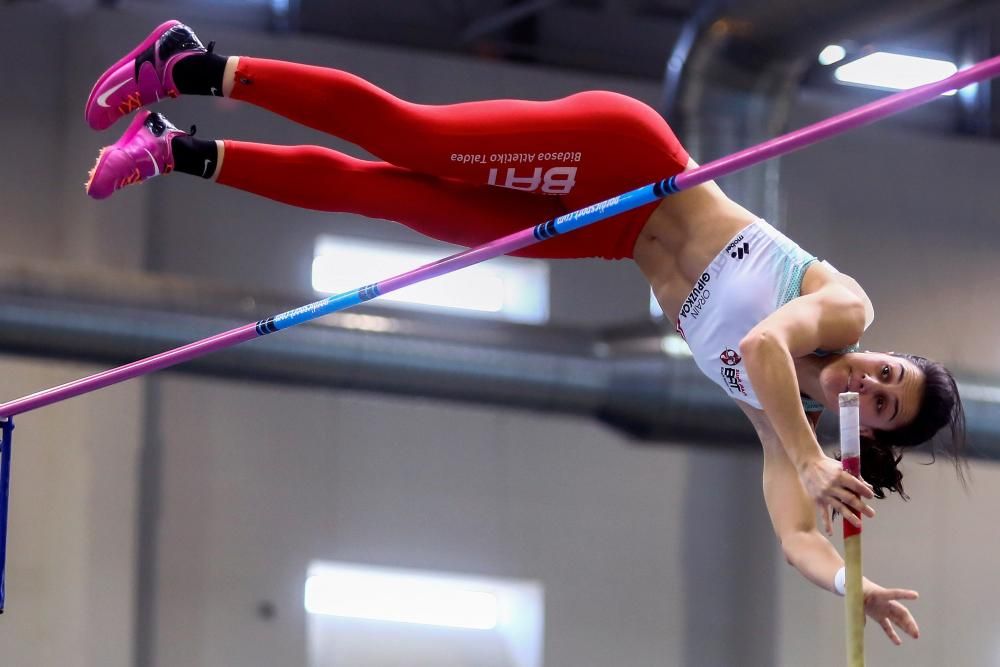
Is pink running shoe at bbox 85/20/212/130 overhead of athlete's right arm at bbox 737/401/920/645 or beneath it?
overhead

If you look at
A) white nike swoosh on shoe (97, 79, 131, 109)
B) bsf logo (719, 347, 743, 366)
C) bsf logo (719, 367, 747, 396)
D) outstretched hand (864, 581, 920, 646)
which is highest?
white nike swoosh on shoe (97, 79, 131, 109)

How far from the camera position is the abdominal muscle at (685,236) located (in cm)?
344

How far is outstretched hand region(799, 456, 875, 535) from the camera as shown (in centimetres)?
268

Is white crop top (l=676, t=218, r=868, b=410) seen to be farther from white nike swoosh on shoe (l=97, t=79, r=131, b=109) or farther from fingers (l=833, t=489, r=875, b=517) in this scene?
white nike swoosh on shoe (l=97, t=79, r=131, b=109)

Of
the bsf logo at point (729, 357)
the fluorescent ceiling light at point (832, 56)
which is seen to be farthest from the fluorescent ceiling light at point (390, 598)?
the bsf logo at point (729, 357)

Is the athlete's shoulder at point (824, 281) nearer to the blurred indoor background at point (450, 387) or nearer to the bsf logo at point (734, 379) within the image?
the bsf logo at point (734, 379)

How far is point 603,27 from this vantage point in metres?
9.12

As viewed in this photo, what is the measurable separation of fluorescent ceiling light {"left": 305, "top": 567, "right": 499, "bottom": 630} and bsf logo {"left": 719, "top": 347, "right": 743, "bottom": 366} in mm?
4865

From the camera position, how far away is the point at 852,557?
2.67 meters

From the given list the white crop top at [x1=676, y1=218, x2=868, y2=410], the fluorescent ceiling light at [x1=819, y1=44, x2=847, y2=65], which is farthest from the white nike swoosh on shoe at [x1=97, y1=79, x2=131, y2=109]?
the fluorescent ceiling light at [x1=819, y1=44, x2=847, y2=65]

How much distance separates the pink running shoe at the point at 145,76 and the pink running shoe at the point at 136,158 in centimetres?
6

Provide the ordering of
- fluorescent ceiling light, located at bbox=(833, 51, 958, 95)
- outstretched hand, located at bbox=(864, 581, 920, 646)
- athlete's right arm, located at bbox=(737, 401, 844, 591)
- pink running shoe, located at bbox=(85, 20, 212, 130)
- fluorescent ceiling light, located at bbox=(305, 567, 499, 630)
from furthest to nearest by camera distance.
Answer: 1. fluorescent ceiling light, located at bbox=(833, 51, 958, 95)
2. fluorescent ceiling light, located at bbox=(305, 567, 499, 630)
3. pink running shoe, located at bbox=(85, 20, 212, 130)
4. athlete's right arm, located at bbox=(737, 401, 844, 591)
5. outstretched hand, located at bbox=(864, 581, 920, 646)

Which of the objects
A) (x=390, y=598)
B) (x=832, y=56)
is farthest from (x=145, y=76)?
(x=832, y=56)

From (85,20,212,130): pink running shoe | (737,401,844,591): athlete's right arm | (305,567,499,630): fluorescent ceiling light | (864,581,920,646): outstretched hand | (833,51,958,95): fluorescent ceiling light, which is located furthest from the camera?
(833,51,958,95): fluorescent ceiling light
